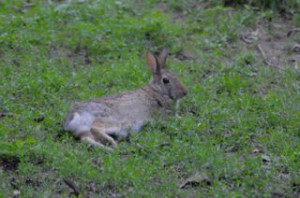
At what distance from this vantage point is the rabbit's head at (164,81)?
894 cm

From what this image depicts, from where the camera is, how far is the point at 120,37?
10578 mm

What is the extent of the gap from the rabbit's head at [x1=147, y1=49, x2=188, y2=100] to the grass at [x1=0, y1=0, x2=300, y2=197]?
0.17 metres

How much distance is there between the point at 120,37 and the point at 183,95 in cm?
197

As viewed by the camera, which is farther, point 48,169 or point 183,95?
point 183,95

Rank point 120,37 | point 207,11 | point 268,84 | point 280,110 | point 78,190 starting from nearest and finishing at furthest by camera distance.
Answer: point 78,190 → point 280,110 → point 268,84 → point 120,37 → point 207,11

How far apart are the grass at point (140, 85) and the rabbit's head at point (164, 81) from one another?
0.17 metres

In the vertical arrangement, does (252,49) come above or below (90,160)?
below

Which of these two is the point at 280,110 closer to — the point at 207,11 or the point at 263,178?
the point at 263,178

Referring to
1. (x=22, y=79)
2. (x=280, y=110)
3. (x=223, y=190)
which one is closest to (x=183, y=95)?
(x=280, y=110)

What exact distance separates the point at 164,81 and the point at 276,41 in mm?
2670

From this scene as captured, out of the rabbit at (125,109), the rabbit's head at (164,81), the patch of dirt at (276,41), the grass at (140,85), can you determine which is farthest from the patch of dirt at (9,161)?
the patch of dirt at (276,41)

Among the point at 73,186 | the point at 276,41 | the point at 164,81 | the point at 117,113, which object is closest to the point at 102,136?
the point at 117,113

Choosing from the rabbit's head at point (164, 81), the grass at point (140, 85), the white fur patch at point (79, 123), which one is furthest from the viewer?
the rabbit's head at point (164, 81)

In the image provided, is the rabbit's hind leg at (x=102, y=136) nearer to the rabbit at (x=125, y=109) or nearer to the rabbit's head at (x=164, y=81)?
the rabbit at (x=125, y=109)
